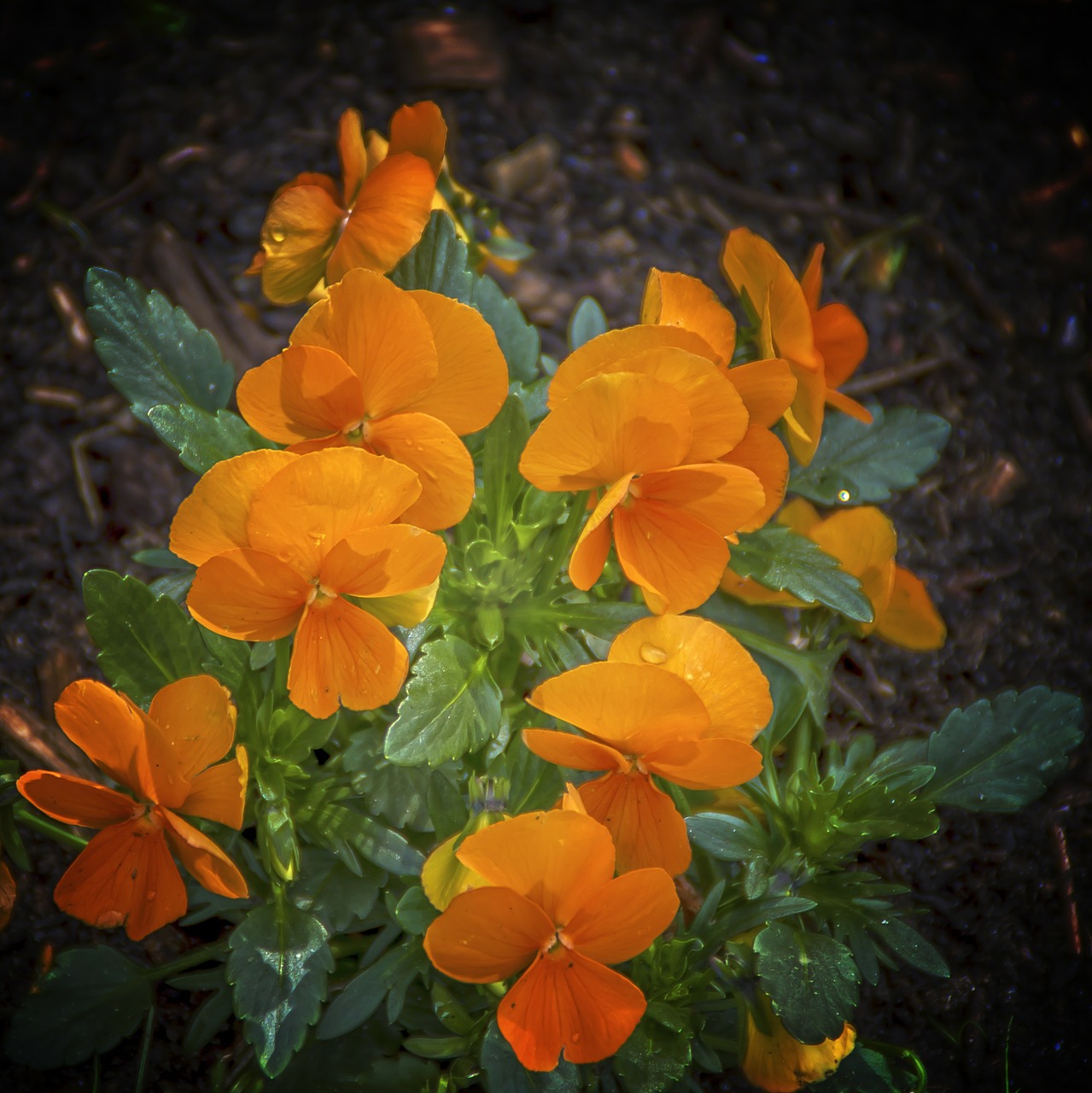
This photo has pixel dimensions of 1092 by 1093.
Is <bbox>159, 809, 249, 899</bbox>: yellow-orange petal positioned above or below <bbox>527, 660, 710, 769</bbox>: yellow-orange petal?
below

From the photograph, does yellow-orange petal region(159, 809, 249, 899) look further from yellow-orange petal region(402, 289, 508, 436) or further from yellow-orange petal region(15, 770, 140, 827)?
yellow-orange petal region(402, 289, 508, 436)

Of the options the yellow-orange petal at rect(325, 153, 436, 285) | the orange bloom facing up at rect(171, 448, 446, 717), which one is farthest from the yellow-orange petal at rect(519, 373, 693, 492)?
the yellow-orange petal at rect(325, 153, 436, 285)

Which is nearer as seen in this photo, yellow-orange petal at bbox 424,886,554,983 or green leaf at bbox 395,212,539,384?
yellow-orange petal at bbox 424,886,554,983

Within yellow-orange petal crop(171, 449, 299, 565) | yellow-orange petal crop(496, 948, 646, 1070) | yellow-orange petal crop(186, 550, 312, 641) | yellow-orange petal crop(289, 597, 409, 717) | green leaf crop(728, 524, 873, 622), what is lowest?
yellow-orange petal crop(496, 948, 646, 1070)

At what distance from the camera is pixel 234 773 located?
3.12ft

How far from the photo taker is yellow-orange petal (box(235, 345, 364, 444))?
3.05ft

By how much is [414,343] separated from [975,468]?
56.5 inches

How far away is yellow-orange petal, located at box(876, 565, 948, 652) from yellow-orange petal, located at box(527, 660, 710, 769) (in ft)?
1.90

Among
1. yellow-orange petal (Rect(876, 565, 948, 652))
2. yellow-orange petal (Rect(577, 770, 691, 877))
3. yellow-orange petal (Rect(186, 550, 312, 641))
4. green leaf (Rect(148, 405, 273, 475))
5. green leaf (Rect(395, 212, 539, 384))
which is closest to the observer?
yellow-orange petal (Rect(186, 550, 312, 641))

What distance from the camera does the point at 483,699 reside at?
3.64 feet

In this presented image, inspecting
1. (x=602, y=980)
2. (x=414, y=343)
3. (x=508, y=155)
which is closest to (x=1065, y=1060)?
(x=602, y=980)

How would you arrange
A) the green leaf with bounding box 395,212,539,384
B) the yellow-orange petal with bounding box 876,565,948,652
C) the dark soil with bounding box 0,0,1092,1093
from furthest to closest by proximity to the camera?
the dark soil with bounding box 0,0,1092,1093 < the yellow-orange petal with bounding box 876,565,948,652 < the green leaf with bounding box 395,212,539,384

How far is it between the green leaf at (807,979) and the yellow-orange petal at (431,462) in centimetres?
61

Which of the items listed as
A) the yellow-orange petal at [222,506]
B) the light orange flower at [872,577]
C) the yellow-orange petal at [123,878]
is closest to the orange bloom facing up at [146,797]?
the yellow-orange petal at [123,878]
